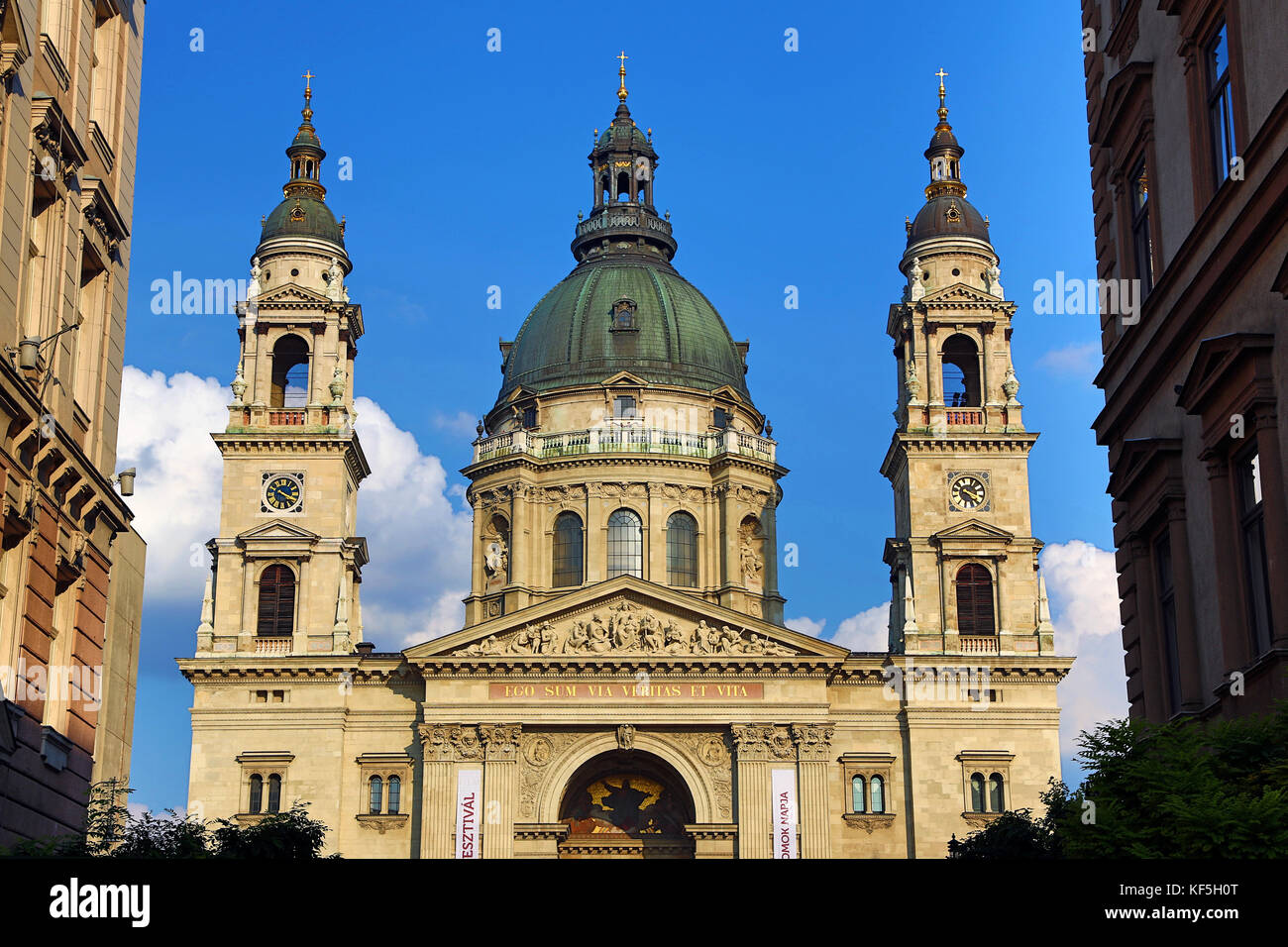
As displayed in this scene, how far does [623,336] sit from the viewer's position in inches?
3199

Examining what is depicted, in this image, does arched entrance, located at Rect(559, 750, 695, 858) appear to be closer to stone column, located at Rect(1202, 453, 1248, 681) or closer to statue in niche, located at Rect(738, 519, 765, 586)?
statue in niche, located at Rect(738, 519, 765, 586)

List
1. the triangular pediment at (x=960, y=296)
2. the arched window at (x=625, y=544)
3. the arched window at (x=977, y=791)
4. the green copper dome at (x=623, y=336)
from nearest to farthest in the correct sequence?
the arched window at (x=977, y=791) < the triangular pediment at (x=960, y=296) < the arched window at (x=625, y=544) < the green copper dome at (x=623, y=336)

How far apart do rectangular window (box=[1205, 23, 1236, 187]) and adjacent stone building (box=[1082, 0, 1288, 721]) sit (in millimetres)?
32

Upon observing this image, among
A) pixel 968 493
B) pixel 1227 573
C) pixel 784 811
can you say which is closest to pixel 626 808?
pixel 784 811

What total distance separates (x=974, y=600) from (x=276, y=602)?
27084mm

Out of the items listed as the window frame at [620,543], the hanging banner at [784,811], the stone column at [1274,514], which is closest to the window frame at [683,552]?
the window frame at [620,543]

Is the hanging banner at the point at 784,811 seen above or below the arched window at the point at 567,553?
below

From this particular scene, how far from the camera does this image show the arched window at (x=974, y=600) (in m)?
66.2

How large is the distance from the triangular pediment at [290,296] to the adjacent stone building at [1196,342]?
44.3 metres

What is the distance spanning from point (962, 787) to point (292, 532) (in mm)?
27161

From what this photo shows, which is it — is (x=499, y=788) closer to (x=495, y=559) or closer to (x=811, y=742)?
(x=811, y=742)

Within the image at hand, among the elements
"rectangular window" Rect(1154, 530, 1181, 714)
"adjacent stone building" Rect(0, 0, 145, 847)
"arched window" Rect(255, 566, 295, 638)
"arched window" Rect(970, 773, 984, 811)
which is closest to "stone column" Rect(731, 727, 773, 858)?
"arched window" Rect(970, 773, 984, 811)

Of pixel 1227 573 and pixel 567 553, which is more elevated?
pixel 567 553

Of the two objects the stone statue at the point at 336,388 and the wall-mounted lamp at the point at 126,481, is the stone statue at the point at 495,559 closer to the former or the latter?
the stone statue at the point at 336,388
